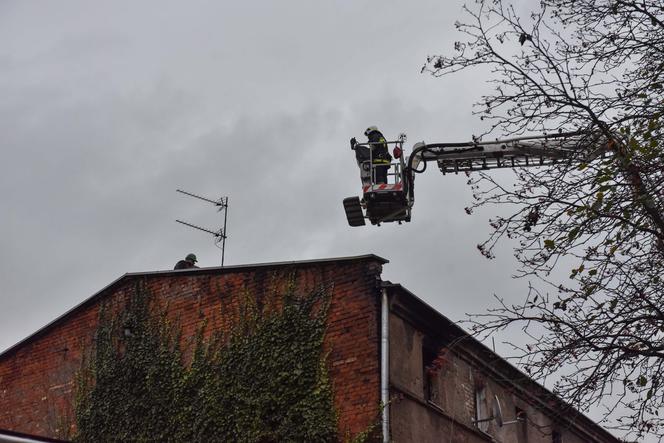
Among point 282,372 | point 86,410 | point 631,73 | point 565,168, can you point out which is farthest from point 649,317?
point 86,410

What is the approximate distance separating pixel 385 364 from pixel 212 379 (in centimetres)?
349

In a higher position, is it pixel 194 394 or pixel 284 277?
pixel 284 277

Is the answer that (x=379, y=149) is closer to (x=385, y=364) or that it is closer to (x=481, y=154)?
(x=481, y=154)

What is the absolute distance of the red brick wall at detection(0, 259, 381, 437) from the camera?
17.8 meters

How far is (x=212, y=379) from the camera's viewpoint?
19.0 m

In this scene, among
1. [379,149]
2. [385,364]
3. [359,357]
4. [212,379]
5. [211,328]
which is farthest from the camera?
[211,328]

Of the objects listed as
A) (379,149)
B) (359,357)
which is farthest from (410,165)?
(359,357)

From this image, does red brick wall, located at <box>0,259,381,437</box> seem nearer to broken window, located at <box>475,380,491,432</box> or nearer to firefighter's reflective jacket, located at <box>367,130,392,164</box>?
firefighter's reflective jacket, located at <box>367,130,392,164</box>

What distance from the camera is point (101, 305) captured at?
2178 centimetres

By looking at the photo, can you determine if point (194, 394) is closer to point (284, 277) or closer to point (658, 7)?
point (284, 277)

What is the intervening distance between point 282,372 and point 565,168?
906cm

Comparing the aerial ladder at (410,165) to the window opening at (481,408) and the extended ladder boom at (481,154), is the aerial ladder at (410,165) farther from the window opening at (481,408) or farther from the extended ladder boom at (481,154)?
the window opening at (481,408)

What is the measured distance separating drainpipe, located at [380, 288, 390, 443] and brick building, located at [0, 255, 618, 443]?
2 cm

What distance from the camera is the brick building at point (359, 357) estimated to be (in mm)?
17719
